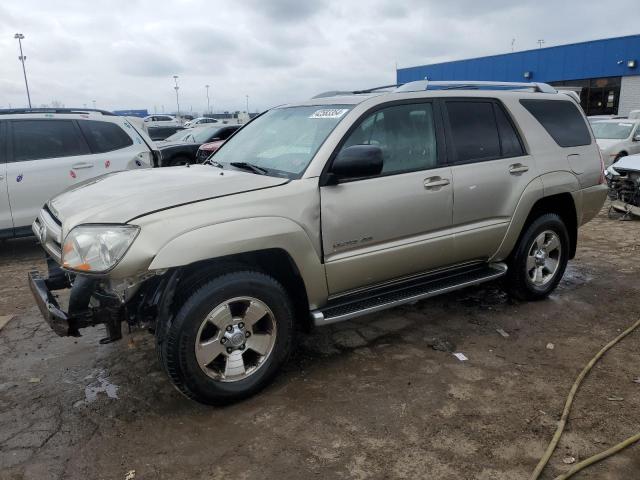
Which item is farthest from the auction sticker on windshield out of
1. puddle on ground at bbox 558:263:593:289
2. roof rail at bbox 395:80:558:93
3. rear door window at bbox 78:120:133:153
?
rear door window at bbox 78:120:133:153

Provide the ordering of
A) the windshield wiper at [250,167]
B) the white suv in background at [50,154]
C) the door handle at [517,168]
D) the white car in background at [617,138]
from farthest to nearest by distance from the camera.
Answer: the white car in background at [617,138]
the white suv in background at [50,154]
the door handle at [517,168]
the windshield wiper at [250,167]

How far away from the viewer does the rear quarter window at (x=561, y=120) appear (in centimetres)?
463

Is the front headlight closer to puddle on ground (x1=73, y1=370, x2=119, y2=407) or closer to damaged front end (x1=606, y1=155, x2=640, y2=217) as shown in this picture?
puddle on ground (x1=73, y1=370, x2=119, y2=407)

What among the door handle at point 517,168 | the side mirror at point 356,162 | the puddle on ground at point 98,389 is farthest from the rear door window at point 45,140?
the door handle at point 517,168

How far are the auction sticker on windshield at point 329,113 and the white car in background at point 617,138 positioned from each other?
418 inches

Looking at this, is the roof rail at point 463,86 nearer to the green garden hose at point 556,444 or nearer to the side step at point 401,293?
the side step at point 401,293

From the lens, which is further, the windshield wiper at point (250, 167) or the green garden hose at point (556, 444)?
the windshield wiper at point (250, 167)

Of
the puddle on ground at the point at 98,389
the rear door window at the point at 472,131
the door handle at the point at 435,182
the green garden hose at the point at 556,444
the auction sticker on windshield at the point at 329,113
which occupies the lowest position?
the green garden hose at the point at 556,444

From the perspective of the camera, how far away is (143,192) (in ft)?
10.4

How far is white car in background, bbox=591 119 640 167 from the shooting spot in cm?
1260

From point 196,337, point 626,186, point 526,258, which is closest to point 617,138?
point 626,186

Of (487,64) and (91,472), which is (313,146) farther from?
(487,64)

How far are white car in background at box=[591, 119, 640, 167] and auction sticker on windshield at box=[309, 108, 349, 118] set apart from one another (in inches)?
418

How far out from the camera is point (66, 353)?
12.9 ft
